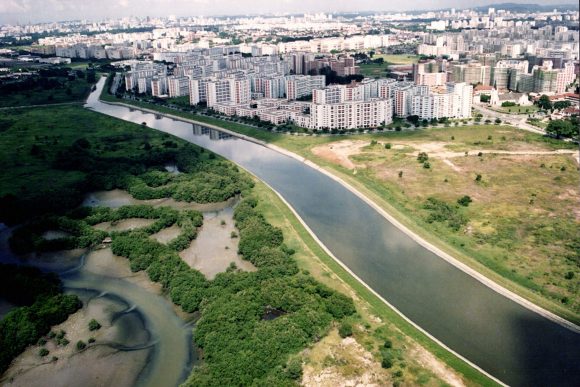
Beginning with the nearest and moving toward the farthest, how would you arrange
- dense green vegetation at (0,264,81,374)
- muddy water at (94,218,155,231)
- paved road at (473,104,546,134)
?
1. dense green vegetation at (0,264,81,374)
2. muddy water at (94,218,155,231)
3. paved road at (473,104,546,134)

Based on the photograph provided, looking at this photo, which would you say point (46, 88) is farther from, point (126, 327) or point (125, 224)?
point (126, 327)

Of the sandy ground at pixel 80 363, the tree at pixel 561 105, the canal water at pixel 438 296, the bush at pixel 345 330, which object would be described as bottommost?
the sandy ground at pixel 80 363

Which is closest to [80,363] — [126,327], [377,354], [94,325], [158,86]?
[94,325]

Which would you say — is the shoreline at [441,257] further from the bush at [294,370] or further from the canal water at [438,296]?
the bush at [294,370]

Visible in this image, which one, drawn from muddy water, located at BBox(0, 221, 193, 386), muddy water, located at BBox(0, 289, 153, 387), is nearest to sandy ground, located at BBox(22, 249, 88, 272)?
muddy water, located at BBox(0, 221, 193, 386)

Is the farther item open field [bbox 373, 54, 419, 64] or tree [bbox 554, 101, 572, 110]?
open field [bbox 373, 54, 419, 64]

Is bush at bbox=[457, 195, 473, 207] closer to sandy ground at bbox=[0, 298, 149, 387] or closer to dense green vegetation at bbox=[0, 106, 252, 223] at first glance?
dense green vegetation at bbox=[0, 106, 252, 223]

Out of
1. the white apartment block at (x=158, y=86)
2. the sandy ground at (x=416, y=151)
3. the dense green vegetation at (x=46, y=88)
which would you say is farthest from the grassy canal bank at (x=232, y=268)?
the white apartment block at (x=158, y=86)

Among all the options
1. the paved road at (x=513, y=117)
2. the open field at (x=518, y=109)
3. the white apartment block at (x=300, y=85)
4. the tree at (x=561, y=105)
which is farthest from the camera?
the white apartment block at (x=300, y=85)
